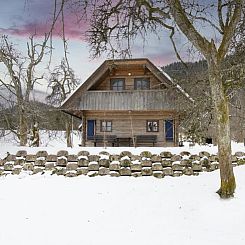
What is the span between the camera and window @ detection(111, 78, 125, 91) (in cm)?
2089

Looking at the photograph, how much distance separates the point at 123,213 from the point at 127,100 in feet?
43.9

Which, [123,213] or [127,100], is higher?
[127,100]

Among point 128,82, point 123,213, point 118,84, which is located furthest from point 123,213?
point 118,84

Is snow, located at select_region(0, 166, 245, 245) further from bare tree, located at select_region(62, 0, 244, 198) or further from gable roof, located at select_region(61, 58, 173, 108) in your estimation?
gable roof, located at select_region(61, 58, 173, 108)

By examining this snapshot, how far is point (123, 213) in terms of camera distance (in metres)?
6.47

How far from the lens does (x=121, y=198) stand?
7.42 metres

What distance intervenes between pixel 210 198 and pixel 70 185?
3.90 m

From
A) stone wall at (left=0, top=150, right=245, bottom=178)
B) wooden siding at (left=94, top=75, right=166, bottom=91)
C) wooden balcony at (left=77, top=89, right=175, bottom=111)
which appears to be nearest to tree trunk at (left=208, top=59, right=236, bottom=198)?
stone wall at (left=0, top=150, right=245, bottom=178)

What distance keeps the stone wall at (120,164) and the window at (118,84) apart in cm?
1095

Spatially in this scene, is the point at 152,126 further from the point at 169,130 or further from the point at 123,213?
the point at 123,213

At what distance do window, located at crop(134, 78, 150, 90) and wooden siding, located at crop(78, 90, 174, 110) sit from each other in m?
1.17

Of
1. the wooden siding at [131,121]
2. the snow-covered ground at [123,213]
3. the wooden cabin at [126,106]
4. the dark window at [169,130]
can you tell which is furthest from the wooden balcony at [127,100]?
the snow-covered ground at [123,213]

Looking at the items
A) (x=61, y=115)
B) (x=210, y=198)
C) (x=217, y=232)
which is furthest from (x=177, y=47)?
(x=61, y=115)

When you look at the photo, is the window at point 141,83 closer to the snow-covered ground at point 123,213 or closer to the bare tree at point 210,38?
the snow-covered ground at point 123,213
